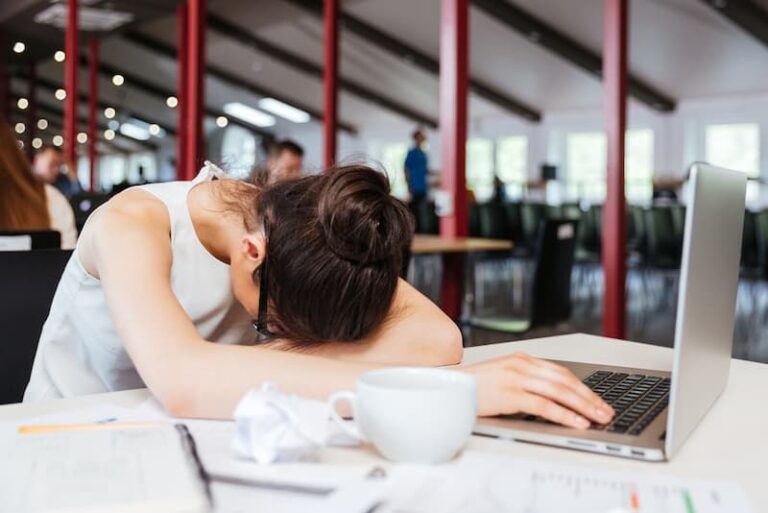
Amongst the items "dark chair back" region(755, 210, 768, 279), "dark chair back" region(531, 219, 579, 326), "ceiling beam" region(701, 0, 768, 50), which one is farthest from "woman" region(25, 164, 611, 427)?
"ceiling beam" region(701, 0, 768, 50)

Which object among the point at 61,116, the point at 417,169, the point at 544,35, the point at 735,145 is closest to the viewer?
the point at 417,169

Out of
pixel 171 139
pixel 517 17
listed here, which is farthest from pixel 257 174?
pixel 171 139

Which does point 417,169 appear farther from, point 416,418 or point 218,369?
point 416,418

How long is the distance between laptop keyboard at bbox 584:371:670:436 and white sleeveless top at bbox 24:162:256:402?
22.6 inches

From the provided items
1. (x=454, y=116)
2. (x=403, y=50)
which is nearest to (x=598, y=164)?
(x=403, y=50)

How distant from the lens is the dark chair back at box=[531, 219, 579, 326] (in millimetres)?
3262

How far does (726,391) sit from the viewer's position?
996 millimetres

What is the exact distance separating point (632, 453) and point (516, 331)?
261cm

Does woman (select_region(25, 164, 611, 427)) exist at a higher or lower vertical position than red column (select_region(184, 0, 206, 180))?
lower

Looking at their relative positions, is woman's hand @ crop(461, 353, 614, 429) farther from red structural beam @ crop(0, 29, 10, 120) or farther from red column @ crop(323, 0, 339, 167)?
red structural beam @ crop(0, 29, 10, 120)

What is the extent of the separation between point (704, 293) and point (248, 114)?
18.5m

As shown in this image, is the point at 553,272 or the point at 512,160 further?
the point at 512,160

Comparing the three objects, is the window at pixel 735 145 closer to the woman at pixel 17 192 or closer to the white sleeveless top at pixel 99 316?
the woman at pixel 17 192

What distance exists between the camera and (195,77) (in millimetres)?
6395
